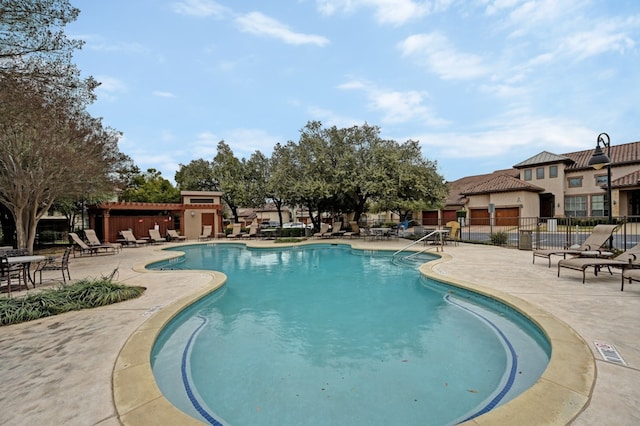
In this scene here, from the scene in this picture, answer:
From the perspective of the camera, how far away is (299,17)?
14891 millimetres

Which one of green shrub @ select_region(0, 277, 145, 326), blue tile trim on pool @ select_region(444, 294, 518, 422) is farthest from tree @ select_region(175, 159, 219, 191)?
blue tile trim on pool @ select_region(444, 294, 518, 422)

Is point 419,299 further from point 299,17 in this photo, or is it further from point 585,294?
point 299,17

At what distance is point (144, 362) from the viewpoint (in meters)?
3.26

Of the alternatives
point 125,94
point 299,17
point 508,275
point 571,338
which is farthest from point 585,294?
point 125,94

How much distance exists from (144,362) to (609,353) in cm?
498

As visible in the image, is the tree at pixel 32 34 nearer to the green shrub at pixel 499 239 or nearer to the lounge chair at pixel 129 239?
the lounge chair at pixel 129 239

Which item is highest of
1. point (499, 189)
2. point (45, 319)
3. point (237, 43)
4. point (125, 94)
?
point (237, 43)

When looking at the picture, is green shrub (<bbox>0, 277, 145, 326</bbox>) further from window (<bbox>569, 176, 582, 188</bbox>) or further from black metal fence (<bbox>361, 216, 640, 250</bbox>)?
window (<bbox>569, 176, 582, 188</bbox>)

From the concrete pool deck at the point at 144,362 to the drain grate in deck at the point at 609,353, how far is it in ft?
0.20

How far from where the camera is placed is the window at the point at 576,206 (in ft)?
88.4

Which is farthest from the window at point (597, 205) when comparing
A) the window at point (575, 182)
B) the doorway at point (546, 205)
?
the doorway at point (546, 205)

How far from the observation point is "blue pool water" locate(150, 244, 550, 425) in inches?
121

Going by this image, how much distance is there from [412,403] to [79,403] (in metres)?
3.07

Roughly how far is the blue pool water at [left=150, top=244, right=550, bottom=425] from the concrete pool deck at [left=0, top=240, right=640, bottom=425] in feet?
1.57
